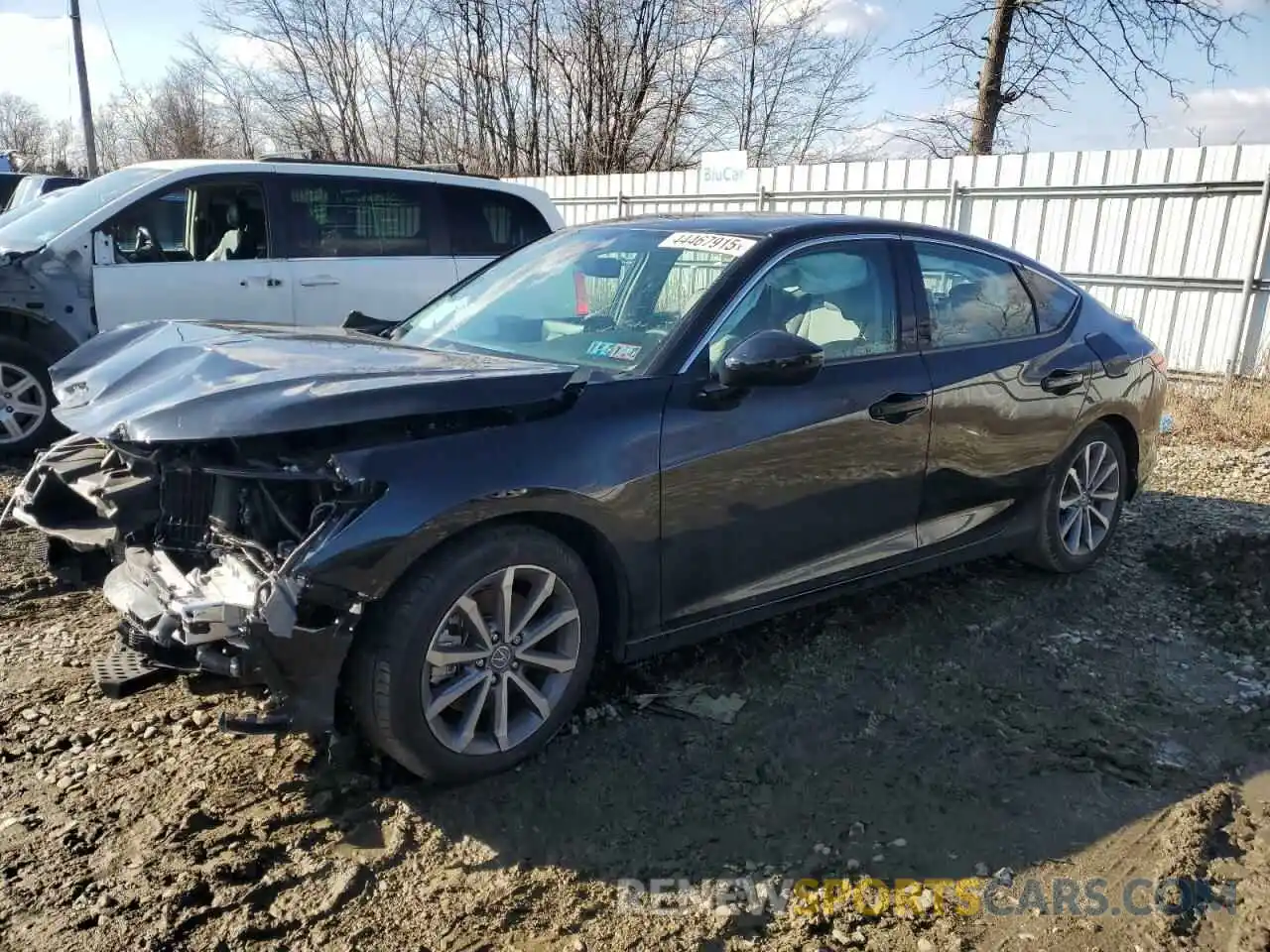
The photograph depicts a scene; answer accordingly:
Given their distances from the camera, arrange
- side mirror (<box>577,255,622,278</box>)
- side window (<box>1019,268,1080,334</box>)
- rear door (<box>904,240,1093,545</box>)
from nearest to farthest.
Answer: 1. side mirror (<box>577,255,622,278</box>)
2. rear door (<box>904,240,1093,545</box>)
3. side window (<box>1019,268,1080,334</box>)

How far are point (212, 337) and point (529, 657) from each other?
1.77m

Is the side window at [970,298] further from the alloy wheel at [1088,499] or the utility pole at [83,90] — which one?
the utility pole at [83,90]

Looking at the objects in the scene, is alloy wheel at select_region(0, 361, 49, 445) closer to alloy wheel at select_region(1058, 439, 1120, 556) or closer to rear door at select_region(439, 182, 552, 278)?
rear door at select_region(439, 182, 552, 278)

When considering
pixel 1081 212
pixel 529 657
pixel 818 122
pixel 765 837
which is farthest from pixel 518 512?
pixel 818 122

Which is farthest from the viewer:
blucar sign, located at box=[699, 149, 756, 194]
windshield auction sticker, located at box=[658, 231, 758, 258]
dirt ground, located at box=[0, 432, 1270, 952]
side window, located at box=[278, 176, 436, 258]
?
blucar sign, located at box=[699, 149, 756, 194]

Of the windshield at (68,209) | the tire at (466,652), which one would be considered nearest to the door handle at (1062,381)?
the tire at (466,652)

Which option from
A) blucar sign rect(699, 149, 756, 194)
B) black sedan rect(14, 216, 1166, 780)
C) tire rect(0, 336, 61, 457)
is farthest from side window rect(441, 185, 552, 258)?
blucar sign rect(699, 149, 756, 194)

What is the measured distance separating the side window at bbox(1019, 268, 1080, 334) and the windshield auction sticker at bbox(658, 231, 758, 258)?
Answer: 5.87 ft

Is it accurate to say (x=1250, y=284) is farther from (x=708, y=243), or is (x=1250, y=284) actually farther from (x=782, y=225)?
(x=708, y=243)

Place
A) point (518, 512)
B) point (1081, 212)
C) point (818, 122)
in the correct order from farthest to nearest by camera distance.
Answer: point (818, 122), point (1081, 212), point (518, 512)

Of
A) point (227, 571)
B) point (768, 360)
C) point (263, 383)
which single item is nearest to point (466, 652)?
point (227, 571)

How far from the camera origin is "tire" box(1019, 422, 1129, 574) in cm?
478

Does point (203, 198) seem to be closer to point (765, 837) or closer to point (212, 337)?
point (212, 337)

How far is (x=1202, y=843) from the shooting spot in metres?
2.89
